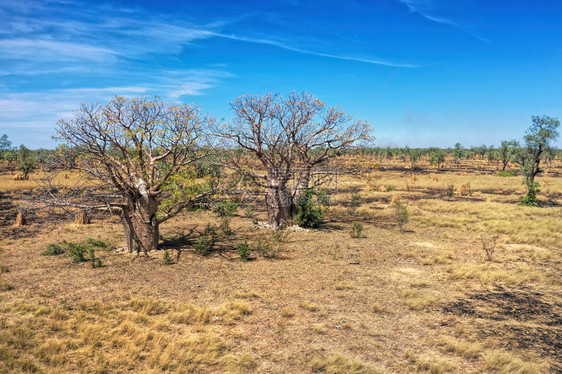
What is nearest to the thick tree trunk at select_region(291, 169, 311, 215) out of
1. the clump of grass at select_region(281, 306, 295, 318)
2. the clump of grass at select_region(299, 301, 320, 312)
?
the clump of grass at select_region(299, 301, 320, 312)

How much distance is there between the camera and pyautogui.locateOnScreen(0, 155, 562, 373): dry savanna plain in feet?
21.3

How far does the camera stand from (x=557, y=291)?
10.3 metres

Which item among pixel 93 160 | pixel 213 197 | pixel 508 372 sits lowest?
pixel 508 372

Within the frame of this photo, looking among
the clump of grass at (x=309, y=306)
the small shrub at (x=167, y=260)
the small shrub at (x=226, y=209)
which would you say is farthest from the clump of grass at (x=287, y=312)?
the small shrub at (x=226, y=209)

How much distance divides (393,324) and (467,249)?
8764 millimetres

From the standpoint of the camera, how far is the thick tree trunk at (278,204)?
60.2 ft

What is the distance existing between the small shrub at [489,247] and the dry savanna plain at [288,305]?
0.14 metres

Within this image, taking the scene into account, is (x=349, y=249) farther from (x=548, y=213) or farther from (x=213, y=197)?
(x=548, y=213)

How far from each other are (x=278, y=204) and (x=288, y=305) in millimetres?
9763

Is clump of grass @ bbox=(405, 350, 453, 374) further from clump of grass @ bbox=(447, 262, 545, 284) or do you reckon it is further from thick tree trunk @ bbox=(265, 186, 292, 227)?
thick tree trunk @ bbox=(265, 186, 292, 227)

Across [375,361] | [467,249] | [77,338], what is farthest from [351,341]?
[467,249]

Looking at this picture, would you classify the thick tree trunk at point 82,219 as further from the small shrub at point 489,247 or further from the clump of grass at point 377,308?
the small shrub at point 489,247

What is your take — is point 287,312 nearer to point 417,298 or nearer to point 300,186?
point 417,298

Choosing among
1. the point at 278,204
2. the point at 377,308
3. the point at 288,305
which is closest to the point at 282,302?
the point at 288,305
